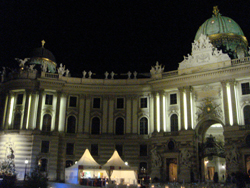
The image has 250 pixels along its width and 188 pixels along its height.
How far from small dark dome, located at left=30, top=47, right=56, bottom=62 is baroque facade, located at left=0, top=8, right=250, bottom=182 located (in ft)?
25.3

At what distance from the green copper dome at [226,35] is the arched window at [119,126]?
882 inches

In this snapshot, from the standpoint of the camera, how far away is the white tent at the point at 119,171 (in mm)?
34856

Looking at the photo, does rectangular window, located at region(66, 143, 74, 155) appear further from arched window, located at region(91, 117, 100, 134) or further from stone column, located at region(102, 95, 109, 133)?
stone column, located at region(102, 95, 109, 133)

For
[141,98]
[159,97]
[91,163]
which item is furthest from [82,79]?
[91,163]

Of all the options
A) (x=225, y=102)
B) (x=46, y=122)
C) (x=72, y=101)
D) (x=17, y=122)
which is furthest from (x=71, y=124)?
(x=225, y=102)

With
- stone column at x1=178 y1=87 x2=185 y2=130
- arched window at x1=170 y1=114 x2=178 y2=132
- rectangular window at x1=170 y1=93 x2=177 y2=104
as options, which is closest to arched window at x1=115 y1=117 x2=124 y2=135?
arched window at x1=170 y1=114 x2=178 y2=132

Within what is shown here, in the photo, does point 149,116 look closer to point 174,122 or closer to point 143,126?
point 143,126

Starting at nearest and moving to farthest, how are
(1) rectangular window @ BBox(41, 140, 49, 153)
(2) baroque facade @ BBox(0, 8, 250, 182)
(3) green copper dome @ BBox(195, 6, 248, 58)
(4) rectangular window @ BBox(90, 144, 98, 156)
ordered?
(2) baroque facade @ BBox(0, 8, 250, 182) < (1) rectangular window @ BBox(41, 140, 49, 153) < (4) rectangular window @ BBox(90, 144, 98, 156) < (3) green copper dome @ BBox(195, 6, 248, 58)

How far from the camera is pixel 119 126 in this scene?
179 feet

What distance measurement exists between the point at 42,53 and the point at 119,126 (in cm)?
2421

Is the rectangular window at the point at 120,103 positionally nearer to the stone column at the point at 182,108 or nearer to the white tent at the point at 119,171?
the stone column at the point at 182,108

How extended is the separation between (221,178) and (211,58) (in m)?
21.7

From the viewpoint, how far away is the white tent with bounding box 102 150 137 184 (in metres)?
34.9

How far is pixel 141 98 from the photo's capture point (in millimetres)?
55188
